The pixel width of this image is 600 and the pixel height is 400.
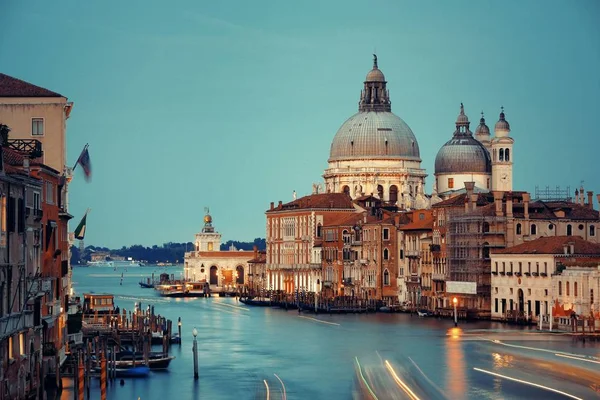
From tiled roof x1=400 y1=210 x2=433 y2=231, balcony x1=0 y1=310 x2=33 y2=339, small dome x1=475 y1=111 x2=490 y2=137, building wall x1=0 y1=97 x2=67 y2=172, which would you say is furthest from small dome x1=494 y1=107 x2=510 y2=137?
balcony x1=0 y1=310 x2=33 y2=339

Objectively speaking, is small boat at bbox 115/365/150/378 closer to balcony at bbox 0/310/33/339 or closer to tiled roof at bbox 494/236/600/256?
balcony at bbox 0/310/33/339

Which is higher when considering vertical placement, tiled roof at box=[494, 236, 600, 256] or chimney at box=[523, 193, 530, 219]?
chimney at box=[523, 193, 530, 219]

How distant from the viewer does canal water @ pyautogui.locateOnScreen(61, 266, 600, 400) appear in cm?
4544

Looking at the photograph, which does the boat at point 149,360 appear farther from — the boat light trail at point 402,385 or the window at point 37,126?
the window at point 37,126

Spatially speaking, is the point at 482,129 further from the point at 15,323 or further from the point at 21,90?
the point at 15,323

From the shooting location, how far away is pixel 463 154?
406ft

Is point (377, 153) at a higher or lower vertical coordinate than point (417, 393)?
higher

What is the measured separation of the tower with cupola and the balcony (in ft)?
288

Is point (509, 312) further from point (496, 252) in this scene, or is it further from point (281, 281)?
point (281, 281)

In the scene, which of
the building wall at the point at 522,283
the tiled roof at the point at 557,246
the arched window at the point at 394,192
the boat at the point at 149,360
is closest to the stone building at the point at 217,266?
the arched window at the point at 394,192

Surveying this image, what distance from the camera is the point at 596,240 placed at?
81625mm

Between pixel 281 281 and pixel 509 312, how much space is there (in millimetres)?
45559

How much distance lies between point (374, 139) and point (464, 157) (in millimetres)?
7749

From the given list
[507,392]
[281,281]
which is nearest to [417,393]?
[507,392]
